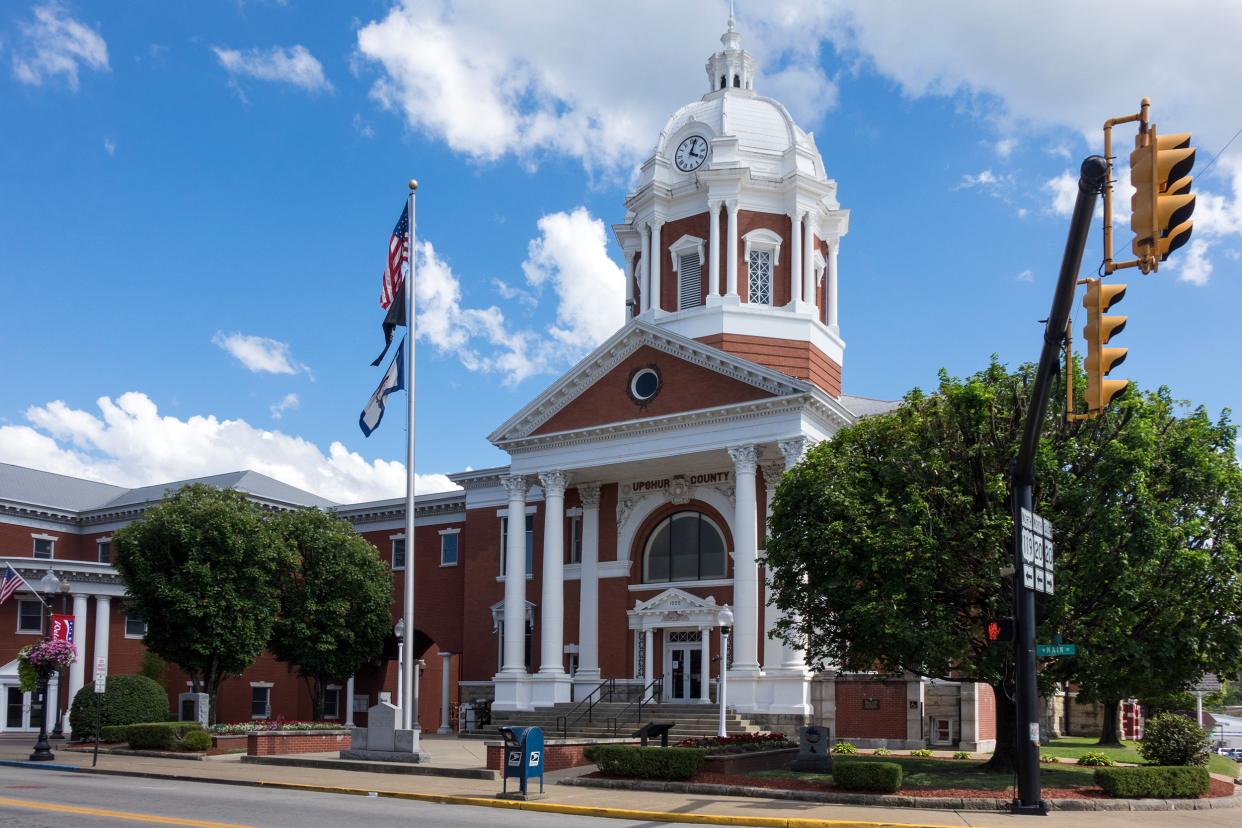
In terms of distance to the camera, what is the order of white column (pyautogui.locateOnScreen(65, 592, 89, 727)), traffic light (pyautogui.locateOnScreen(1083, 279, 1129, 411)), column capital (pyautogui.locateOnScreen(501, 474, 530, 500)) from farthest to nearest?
white column (pyautogui.locateOnScreen(65, 592, 89, 727)) → column capital (pyautogui.locateOnScreen(501, 474, 530, 500)) → traffic light (pyautogui.locateOnScreen(1083, 279, 1129, 411))

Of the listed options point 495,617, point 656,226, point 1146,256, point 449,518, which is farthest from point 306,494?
point 1146,256

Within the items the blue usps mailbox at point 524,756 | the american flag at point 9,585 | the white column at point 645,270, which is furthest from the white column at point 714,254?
the american flag at point 9,585

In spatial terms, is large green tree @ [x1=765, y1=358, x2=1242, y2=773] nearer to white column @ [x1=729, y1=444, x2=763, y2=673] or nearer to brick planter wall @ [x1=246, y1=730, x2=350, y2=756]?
white column @ [x1=729, y1=444, x2=763, y2=673]

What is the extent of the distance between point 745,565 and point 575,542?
978 cm

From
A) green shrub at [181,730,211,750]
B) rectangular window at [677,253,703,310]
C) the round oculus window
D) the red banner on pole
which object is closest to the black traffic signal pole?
the round oculus window

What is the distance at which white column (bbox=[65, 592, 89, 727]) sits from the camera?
146ft

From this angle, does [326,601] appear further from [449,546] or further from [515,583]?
[449,546]

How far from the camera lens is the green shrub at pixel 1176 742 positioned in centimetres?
2206

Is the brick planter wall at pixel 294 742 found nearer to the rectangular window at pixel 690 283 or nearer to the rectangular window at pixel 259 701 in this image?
the rectangular window at pixel 259 701

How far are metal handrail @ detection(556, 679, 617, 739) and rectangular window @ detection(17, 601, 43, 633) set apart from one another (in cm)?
2349

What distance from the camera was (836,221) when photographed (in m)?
49.2

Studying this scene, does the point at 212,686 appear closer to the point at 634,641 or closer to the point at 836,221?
the point at 634,641

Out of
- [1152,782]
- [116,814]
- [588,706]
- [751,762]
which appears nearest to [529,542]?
[588,706]

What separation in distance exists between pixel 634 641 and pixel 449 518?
13.2 meters
